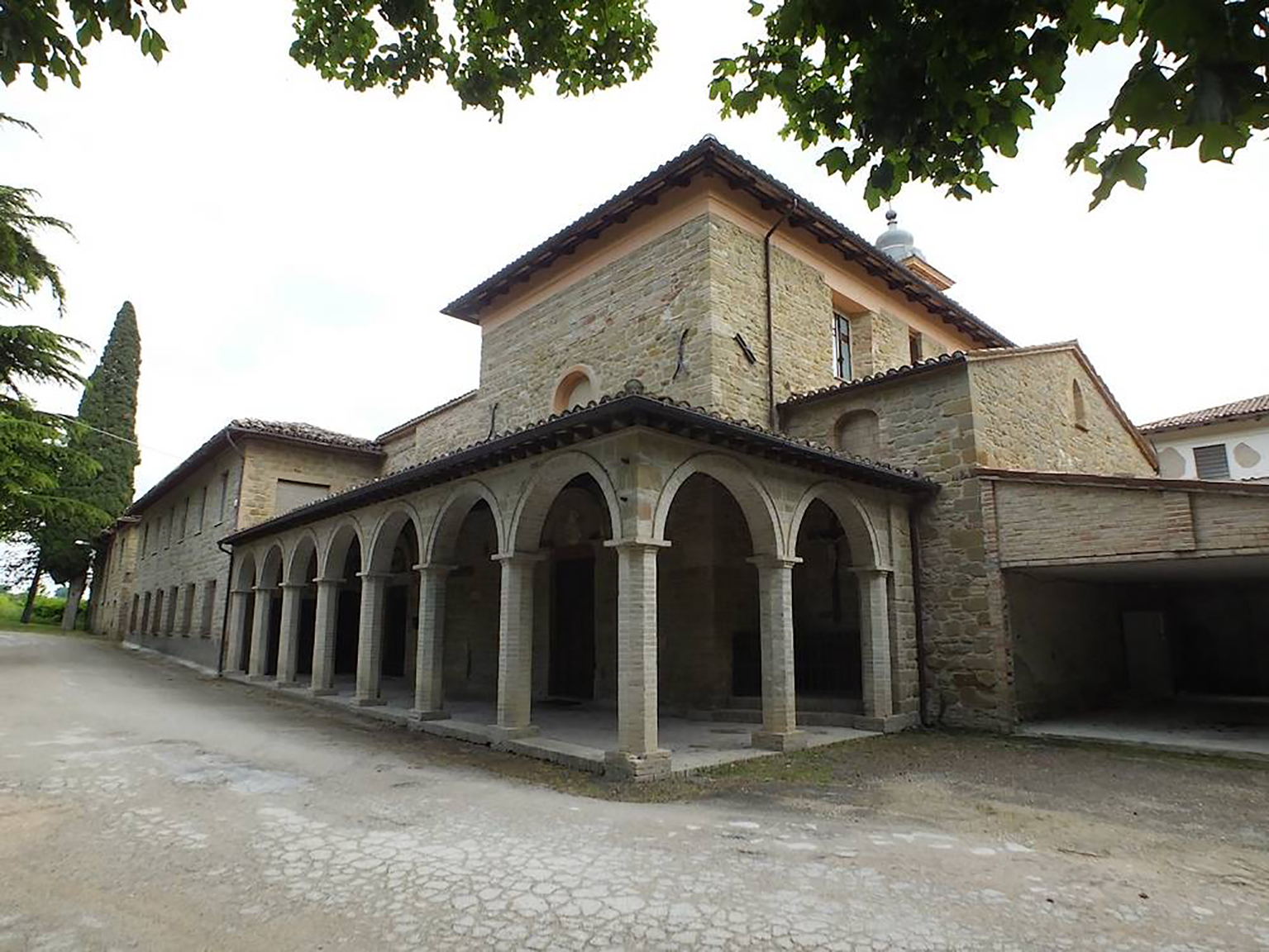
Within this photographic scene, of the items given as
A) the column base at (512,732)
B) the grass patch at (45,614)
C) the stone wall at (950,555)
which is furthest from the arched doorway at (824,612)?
the grass patch at (45,614)

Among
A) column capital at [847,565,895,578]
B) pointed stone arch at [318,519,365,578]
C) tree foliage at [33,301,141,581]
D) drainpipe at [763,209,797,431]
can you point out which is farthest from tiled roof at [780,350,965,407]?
tree foliage at [33,301,141,581]

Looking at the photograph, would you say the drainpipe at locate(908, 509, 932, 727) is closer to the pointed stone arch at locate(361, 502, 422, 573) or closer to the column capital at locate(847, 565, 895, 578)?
the column capital at locate(847, 565, 895, 578)

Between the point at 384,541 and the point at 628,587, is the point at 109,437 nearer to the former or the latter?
the point at 384,541

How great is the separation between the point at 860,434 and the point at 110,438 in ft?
105

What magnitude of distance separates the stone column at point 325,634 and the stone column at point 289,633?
1.57m

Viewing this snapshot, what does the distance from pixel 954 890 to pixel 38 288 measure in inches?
741

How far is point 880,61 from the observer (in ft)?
10.1

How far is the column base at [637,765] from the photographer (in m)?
7.10

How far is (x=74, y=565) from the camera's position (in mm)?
34969

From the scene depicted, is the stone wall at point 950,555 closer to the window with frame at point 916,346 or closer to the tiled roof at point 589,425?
the tiled roof at point 589,425

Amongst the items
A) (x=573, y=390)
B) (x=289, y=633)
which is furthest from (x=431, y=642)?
(x=289, y=633)

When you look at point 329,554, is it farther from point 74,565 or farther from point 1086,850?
point 74,565

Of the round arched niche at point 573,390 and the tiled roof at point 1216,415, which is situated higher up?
the tiled roof at point 1216,415

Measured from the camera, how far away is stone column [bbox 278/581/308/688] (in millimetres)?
14953
